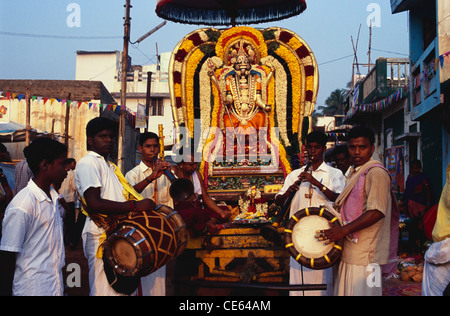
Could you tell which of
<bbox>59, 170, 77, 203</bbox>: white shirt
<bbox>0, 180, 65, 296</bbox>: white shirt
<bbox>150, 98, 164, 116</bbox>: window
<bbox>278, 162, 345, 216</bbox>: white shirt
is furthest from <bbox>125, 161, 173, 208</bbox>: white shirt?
<bbox>150, 98, 164, 116</bbox>: window

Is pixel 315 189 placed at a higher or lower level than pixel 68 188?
higher

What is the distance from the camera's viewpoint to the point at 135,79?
30125mm

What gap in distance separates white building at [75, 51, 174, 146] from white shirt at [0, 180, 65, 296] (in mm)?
25317

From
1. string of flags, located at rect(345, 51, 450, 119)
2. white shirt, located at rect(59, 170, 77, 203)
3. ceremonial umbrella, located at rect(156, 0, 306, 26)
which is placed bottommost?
white shirt, located at rect(59, 170, 77, 203)

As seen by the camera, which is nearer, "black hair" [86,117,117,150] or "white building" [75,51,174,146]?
"black hair" [86,117,117,150]

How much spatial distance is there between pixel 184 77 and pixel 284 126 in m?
1.89

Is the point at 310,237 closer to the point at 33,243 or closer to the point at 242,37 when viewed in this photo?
the point at 33,243

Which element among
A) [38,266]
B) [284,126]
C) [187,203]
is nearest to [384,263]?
[187,203]

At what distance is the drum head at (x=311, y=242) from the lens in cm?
327

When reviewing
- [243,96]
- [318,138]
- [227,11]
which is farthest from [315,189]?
[227,11]

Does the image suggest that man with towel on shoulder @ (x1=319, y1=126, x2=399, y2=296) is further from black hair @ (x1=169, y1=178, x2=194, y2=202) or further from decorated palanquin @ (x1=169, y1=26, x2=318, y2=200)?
decorated palanquin @ (x1=169, y1=26, x2=318, y2=200)

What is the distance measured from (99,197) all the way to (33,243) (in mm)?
553

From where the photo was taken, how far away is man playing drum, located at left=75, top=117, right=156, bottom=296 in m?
3.10

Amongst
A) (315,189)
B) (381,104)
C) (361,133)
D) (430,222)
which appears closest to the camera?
(361,133)
